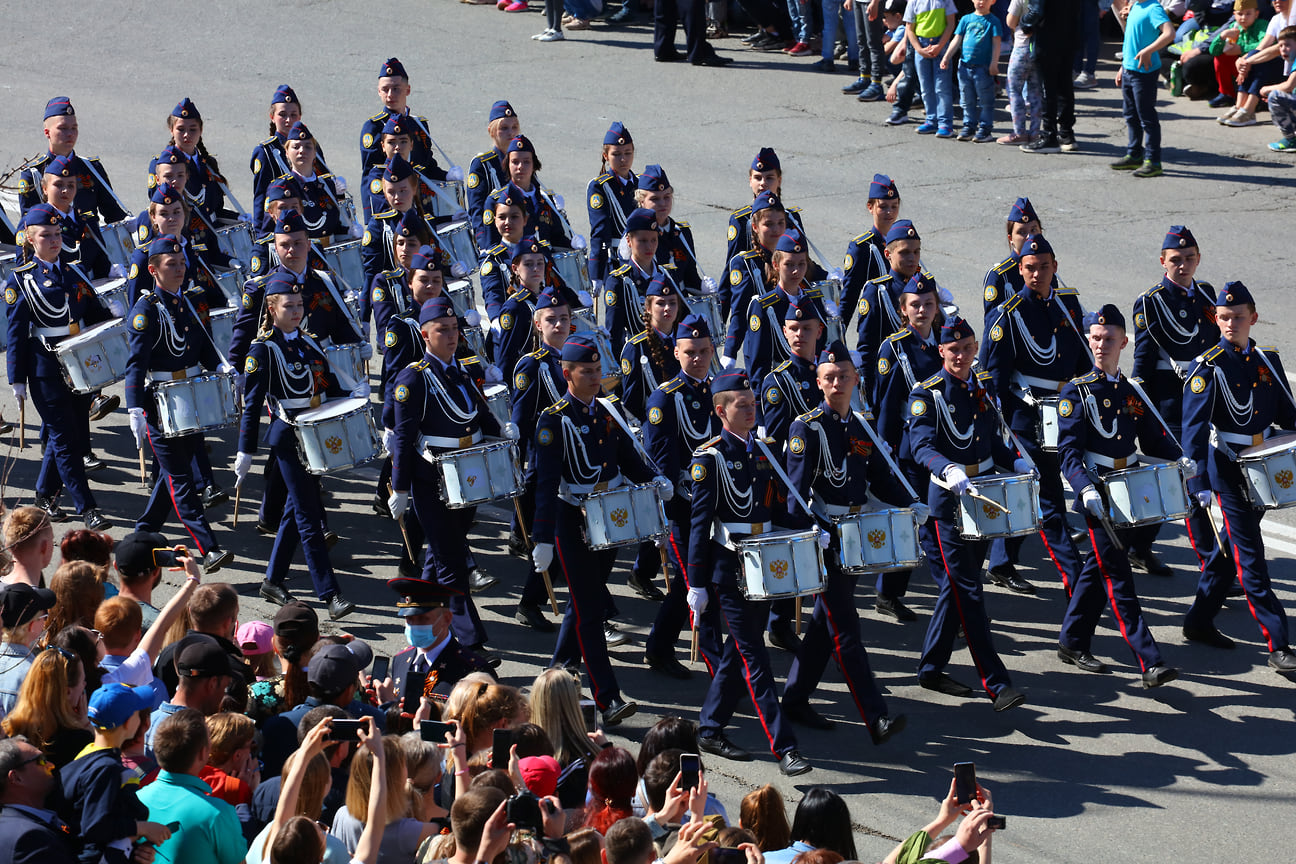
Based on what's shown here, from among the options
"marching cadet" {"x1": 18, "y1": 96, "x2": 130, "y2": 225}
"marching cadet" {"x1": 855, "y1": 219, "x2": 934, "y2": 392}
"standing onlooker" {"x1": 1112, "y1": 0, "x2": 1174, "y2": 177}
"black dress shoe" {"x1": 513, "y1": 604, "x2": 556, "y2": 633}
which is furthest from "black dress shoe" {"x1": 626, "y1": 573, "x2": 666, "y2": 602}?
"standing onlooker" {"x1": 1112, "y1": 0, "x2": 1174, "y2": 177}

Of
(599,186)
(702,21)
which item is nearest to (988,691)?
(599,186)

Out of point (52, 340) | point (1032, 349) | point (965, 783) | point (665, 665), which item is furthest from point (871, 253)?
point (965, 783)

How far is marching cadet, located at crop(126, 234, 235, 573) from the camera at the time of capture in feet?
33.7

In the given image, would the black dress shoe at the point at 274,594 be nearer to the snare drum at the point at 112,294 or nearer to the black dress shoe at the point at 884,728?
the snare drum at the point at 112,294

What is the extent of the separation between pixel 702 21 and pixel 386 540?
40.6 feet

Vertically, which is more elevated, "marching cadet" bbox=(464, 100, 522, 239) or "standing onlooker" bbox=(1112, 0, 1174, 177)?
"standing onlooker" bbox=(1112, 0, 1174, 177)

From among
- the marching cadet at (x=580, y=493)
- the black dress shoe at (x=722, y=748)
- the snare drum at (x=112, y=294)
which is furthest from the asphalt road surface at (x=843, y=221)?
the snare drum at (x=112, y=294)

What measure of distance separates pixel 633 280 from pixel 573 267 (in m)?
1.29

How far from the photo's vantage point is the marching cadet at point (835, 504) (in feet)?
28.4

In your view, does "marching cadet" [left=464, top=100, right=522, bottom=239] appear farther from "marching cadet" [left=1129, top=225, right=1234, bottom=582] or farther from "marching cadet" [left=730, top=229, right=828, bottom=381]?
"marching cadet" [left=1129, top=225, right=1234, bottom=582]

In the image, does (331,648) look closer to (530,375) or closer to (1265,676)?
(530,375)

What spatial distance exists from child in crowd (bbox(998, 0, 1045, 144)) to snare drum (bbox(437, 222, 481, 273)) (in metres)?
7.46

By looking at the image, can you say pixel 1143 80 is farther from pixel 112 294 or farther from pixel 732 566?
pixel 732 566

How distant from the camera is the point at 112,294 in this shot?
11.5 meters
